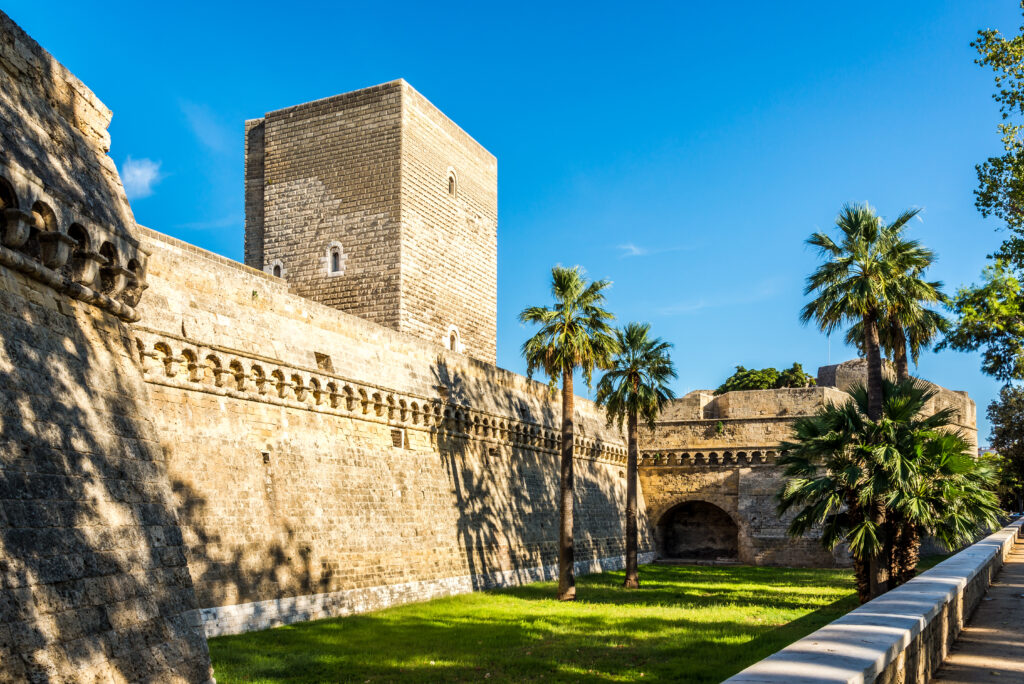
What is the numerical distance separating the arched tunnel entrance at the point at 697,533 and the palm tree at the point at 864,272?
14.7 meters

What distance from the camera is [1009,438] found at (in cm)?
4206

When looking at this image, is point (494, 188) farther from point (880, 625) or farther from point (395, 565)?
point (880, 625)

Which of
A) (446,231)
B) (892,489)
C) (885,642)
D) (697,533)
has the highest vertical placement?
(446,231)

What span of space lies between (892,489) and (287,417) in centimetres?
1061

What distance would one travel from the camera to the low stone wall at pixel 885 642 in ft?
14.6

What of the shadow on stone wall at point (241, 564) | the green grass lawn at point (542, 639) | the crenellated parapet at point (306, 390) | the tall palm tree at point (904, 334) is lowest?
the green grass lawn at point (542, 639)

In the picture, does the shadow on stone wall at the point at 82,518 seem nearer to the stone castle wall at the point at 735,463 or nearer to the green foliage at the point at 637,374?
the green foliage at the point at 637,374

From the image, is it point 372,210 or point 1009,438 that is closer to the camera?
point 372,210

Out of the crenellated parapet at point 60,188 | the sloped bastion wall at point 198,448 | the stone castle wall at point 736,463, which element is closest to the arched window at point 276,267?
the sloped bastion wall at point 198,448

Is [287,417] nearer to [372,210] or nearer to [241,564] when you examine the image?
[241,564]

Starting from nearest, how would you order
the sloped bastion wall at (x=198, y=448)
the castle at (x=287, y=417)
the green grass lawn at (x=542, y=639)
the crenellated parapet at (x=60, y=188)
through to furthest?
the sloped bastion wall at (x=198, y=448) → the castle at (x=287, y=417) → the crenellated parapet at (x=60, y=188) → the green grass lawn at (x=542, y=639)

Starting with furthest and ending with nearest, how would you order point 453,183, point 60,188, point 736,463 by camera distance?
point 736,463 → point 453,183 → point 60,188

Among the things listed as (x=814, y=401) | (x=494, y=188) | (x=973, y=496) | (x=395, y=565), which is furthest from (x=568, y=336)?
(x=814, y=401)

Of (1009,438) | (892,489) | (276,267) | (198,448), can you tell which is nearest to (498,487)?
(892,489)
